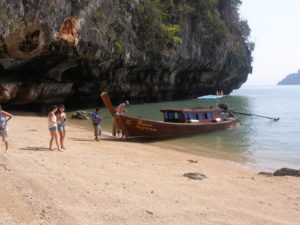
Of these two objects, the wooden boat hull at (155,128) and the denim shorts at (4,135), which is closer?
the denim shorts at (4,135)

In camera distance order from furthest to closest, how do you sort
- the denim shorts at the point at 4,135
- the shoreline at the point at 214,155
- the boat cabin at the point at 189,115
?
the boat cabin at the point at 189,115
the shoreline at the point at 214,155
the denim shorts at the point at 4,135

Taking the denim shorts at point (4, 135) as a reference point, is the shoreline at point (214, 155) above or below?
below

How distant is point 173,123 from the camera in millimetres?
16172

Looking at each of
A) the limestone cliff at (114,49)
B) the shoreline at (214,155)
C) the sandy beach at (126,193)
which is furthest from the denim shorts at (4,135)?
the limestone cliff at (114,49)

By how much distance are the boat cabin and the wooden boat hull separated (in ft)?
1.64

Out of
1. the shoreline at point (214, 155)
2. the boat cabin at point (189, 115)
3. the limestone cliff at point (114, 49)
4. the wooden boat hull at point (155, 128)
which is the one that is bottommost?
the shoreline at point (214, 155)

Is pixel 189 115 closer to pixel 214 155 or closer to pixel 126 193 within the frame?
pixel 214 155

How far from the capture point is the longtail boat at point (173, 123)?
48.6ft

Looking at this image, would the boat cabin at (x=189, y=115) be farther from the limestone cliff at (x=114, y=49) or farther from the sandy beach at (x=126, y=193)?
the limestone cliff at (x=114, y=49)

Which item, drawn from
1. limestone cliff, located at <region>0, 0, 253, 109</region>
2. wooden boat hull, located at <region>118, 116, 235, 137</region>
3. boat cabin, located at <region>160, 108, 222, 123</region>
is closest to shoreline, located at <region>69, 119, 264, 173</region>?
wooden boat hull, located at <region>118, 116, 235, 137</region>

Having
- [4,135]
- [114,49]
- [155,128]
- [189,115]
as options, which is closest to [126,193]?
[4,135]


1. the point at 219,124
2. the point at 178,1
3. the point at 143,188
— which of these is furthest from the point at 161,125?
the point at 178,1

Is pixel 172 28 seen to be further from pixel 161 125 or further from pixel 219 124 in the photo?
pixel 161 125

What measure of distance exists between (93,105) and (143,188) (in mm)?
28617
